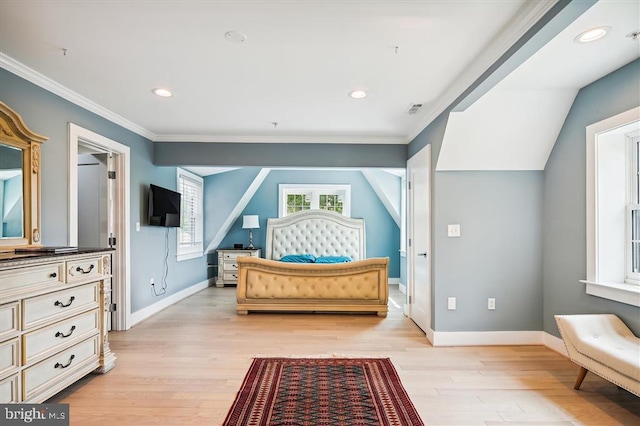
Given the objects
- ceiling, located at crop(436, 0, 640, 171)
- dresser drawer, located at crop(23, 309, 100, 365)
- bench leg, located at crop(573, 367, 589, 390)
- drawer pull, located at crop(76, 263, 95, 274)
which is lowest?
bench leg, located at crop(573, 367, 589, 390)

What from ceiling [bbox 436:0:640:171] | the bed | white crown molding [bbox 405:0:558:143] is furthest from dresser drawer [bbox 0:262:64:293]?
ceiling [bbox 436:0:640:171]

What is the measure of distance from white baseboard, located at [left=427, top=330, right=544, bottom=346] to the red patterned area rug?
772 mm

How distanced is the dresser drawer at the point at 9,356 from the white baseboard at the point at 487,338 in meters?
3.23

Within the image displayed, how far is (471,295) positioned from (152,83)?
353 centimetres

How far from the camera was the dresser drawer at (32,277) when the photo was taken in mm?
1876

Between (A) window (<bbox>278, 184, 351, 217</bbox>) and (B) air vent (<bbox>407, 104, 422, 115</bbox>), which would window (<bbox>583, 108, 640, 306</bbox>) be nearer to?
(B) air vent (<bbox>407, 104, 422, 115</bbox>)

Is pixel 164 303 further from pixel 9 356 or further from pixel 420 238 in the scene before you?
pixel 420 238

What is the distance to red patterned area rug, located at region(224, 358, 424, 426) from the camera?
6.86 feet

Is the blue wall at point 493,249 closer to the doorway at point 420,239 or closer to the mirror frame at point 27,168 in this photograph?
the doorway at point 420,239

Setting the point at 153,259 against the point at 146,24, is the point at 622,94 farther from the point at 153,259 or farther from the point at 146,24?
the point at 153,259

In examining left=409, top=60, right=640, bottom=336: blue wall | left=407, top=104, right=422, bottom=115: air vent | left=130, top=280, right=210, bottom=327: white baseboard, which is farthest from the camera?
left=130, top=280, right=210, bottom=327: white baseboard

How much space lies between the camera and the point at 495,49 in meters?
2.14

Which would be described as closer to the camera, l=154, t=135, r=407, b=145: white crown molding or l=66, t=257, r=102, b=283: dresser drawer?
l=66, t=257, r=102, b=283: dresser drawer

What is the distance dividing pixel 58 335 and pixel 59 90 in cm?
200
